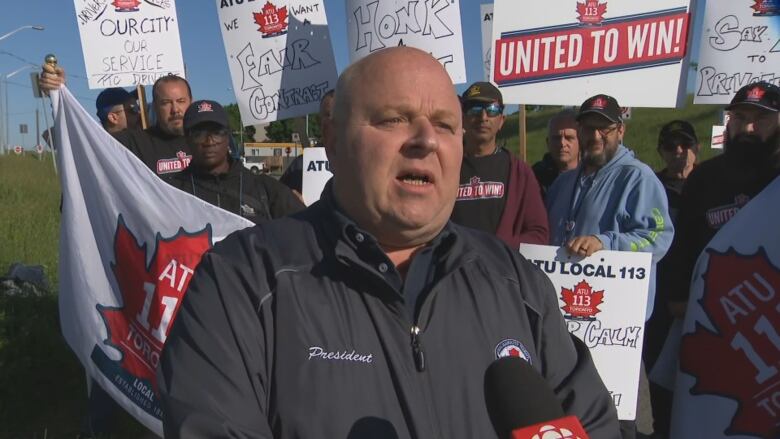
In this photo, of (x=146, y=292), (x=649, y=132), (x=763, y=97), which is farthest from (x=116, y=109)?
(x=649, y=132)

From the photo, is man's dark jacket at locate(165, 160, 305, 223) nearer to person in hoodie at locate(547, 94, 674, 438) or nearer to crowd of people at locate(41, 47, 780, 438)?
person in hoodie at locate(547, 94, 674, 438)

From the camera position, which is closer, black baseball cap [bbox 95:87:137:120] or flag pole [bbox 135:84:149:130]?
flag pole [bbox 135:84:149:130]

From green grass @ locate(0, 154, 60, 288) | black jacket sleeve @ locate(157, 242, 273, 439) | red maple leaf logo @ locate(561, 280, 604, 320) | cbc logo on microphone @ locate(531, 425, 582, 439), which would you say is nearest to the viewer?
cbc logo on microphone @ locate(531, 425, 582, 439)

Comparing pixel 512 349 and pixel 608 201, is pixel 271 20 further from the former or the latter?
pixel 512 349

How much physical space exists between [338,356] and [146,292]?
104 inches

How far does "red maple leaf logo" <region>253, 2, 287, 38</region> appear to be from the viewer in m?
5.76

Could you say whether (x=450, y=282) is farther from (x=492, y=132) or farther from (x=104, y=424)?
(x=104, y=424)

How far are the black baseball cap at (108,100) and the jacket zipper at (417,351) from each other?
4.82 metres

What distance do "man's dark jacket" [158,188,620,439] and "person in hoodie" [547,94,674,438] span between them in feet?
6.84

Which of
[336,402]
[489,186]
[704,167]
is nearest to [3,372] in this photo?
[489,186]

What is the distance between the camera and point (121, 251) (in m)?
3.93

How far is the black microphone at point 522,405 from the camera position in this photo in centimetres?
107

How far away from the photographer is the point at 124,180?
3.93 metres

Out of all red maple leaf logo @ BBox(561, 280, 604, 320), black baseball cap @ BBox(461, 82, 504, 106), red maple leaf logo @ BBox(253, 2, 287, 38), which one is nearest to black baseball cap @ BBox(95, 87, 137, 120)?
red maple leaf logo @ BBox(253, 2, 287, 38)
